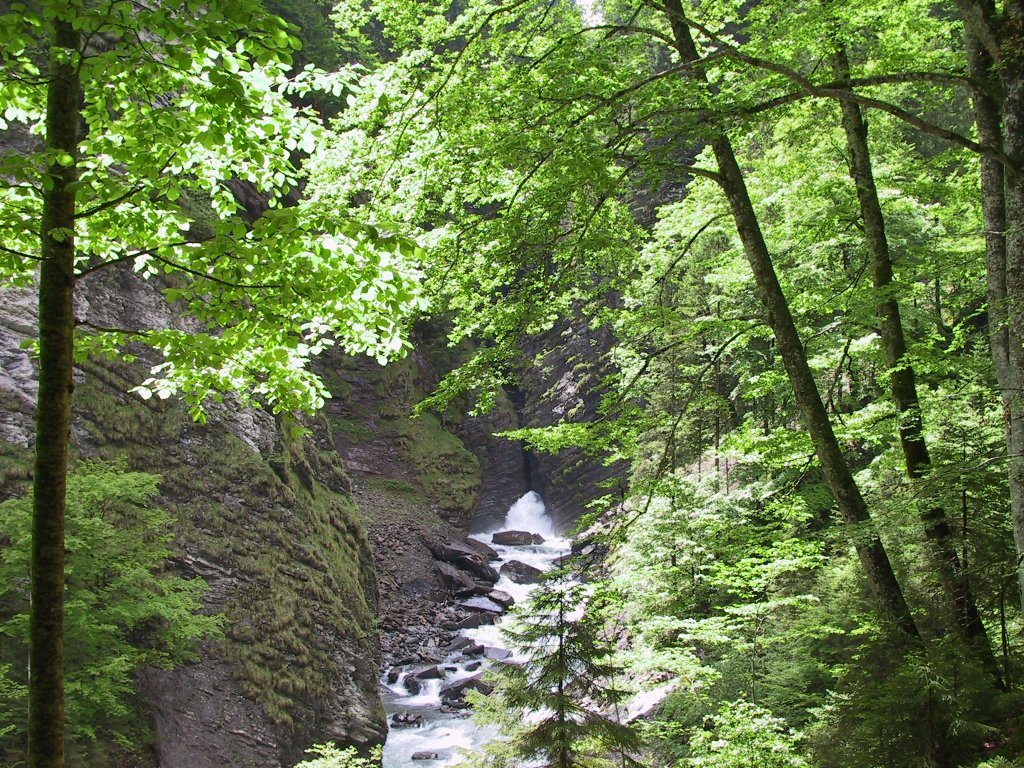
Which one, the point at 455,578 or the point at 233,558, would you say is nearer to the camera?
the point at 233,558

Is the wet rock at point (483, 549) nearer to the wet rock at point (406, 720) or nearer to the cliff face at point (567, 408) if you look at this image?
the cliff face at point (567, 408)

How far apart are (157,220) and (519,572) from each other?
24.8m

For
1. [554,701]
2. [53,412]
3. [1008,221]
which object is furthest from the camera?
[554,701]

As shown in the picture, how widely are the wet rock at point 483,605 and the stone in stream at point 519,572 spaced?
2405mm

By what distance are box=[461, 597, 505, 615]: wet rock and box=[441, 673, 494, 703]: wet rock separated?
5.52 metres

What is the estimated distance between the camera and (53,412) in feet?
10.7

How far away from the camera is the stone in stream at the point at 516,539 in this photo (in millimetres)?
31438

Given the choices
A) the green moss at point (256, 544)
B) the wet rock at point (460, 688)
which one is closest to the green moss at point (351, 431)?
the green moss at point (256, 544)

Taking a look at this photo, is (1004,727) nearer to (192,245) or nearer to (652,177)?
(652,177)

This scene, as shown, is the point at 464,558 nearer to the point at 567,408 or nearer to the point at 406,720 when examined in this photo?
the point at 567,408

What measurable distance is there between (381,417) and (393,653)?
15.3 m

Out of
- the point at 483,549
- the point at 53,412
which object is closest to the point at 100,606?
the point at 53,412

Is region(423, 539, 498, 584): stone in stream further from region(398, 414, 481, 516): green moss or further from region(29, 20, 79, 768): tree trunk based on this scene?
region(29, 20, 79, 768): tree trunk

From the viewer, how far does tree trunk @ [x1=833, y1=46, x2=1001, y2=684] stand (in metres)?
6.83
